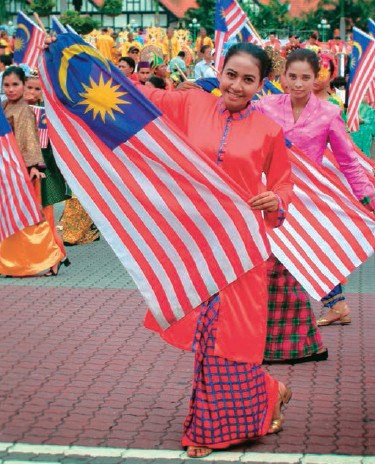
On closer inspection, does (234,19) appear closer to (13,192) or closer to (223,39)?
(223,39)

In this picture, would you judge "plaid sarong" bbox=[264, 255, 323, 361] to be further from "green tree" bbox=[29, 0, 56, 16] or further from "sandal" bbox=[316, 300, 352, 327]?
"green tree" bbox=[29, 0, 56, 16]

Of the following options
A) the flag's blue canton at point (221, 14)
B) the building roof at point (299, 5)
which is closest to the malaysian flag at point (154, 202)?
the flag's blue canton at point (221, 14)

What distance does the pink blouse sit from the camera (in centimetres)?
688

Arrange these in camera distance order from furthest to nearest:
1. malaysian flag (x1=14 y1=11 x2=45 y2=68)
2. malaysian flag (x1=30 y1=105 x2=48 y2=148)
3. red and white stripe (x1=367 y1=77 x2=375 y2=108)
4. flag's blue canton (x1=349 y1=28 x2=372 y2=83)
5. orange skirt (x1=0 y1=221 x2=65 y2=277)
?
malaysian flag (x1=14 y1=11 x2=45 y2=68), red and white stripe (x1=367 y1=77 x2=375 y2=108), flag's blue canton (x1=349 y1=28 x2=372 y2=83), malaysian flag (x1=30 y1=105 x2=48 y2=148), orange skirt (x1=0 y1=221 x2=65 y2=277)

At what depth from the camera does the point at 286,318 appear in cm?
693

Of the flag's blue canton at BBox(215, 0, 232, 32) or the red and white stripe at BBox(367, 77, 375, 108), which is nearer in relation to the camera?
the flag's blue canton at BBox(215, 0, 232, 32)

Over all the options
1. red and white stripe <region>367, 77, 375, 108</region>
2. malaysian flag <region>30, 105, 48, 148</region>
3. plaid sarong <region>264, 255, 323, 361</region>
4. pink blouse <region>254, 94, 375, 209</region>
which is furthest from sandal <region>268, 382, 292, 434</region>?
red and white stripe <region>367, 77, 375, 108</region>

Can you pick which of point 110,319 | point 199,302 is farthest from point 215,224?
point 110,319

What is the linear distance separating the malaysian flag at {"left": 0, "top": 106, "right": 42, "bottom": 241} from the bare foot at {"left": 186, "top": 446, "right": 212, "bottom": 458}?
496 centimetres

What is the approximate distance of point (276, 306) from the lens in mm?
6922

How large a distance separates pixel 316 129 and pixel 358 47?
28.5 ft

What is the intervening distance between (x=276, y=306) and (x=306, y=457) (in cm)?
189

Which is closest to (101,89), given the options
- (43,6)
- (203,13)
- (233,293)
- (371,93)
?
(233,293)

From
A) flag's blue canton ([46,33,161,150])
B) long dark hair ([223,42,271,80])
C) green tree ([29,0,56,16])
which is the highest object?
long dark hair ([223,42,271,80])
